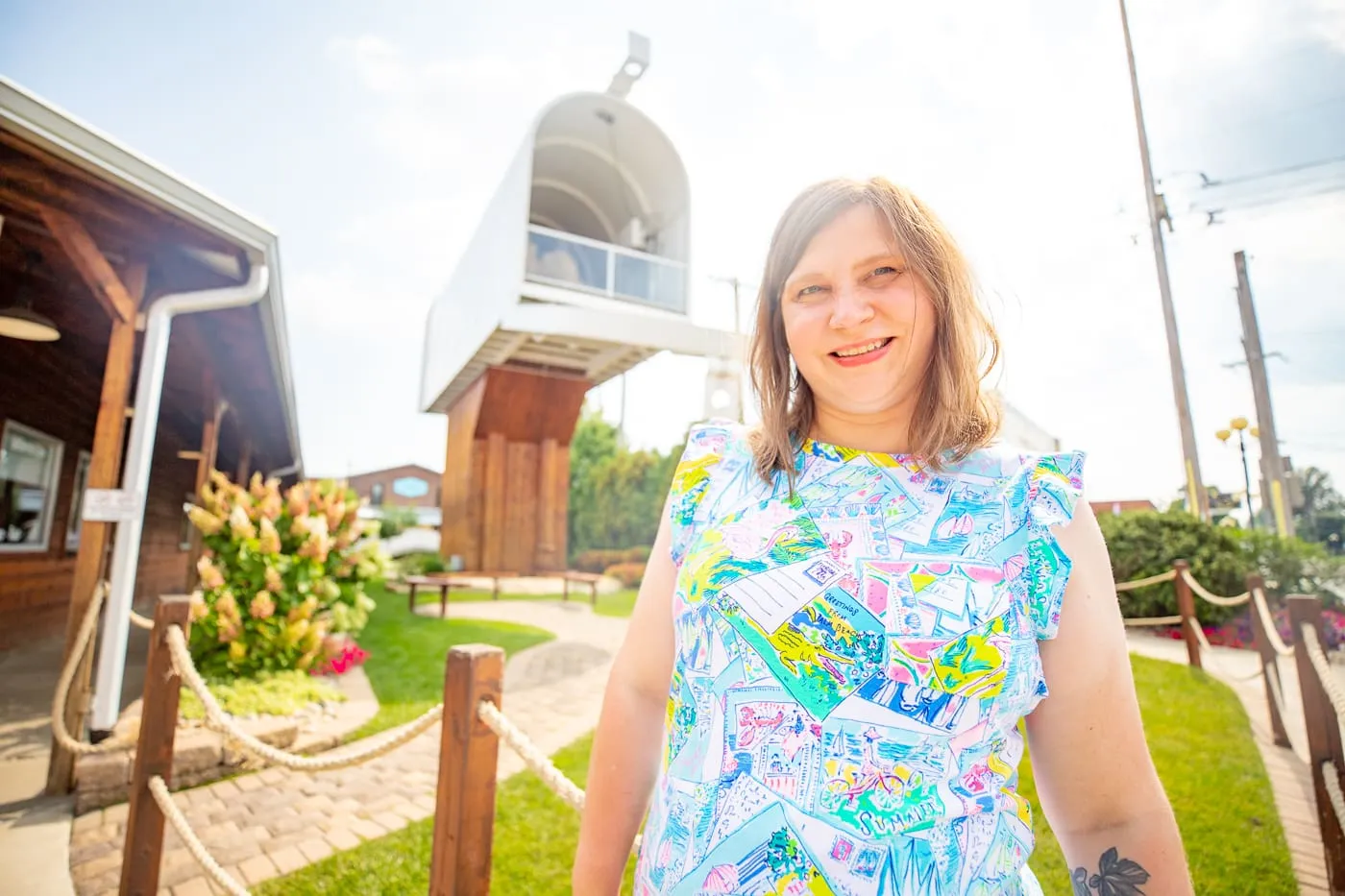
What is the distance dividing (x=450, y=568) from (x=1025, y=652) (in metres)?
14.9

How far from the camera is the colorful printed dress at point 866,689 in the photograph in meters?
0.82

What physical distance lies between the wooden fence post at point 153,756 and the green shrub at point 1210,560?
10267 mm

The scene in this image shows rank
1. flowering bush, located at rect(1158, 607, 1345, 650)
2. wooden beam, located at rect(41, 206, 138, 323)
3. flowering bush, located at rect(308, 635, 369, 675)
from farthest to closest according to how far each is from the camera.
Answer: flowering bush, located at rect(1158, 607, 1345, 650)
flowering bush, located at rect(308, 635, 369, 675)
wooden beam, located at rect(41, 206, 138, 323)

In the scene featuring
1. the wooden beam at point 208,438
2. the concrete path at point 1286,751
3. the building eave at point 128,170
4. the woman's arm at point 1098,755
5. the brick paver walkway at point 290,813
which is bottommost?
the brick paver walkway at point 290,813

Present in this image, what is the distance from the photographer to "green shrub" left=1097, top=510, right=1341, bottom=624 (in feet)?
27.3

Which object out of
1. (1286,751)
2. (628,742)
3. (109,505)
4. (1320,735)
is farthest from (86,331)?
(1286,751)

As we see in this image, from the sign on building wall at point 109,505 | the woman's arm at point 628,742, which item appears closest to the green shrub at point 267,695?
the sign on building wall at point 109,505

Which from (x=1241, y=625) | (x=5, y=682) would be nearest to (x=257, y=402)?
(x=5, y=682)

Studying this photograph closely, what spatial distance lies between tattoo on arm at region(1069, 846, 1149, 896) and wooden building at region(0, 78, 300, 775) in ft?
14.9

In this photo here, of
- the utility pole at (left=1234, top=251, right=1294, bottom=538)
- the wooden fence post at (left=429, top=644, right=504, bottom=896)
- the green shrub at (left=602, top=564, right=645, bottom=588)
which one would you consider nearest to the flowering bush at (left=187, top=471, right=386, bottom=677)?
the wooden fence post at (left=429, top=644, right=504, bottom=896)

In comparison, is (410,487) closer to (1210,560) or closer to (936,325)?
(1210,560)

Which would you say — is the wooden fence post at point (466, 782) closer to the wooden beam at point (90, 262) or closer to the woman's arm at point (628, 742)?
the woman's arm at point (628, 742)

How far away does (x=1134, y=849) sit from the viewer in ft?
2.86

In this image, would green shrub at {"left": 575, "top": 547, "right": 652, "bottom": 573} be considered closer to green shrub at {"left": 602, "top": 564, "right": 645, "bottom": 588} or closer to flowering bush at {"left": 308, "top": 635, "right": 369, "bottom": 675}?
green shrub at {"left": 602, "top": 564, "right": 645, "bottom": 588}
